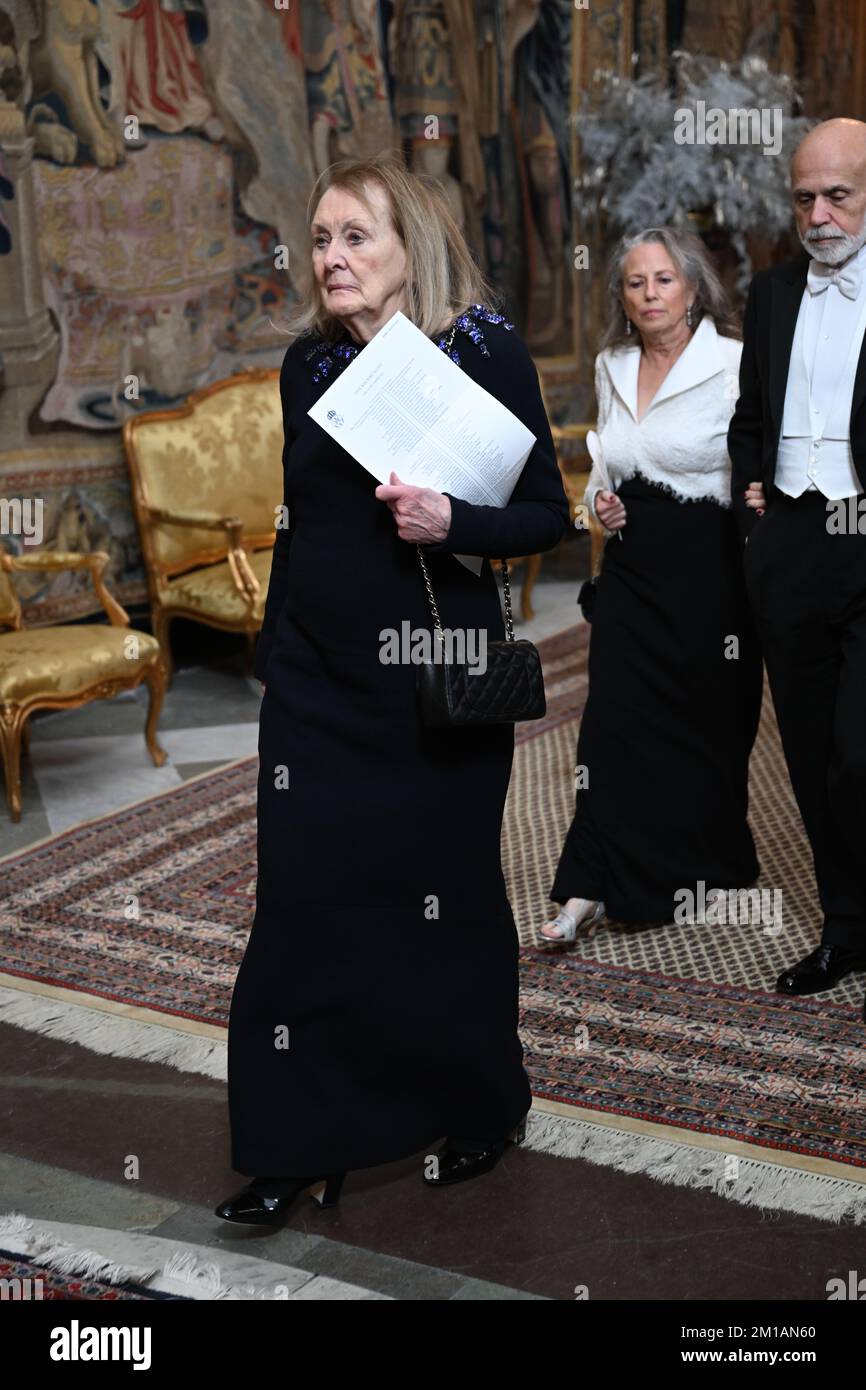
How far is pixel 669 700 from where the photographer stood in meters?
4.80

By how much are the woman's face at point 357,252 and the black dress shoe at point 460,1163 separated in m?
1.74

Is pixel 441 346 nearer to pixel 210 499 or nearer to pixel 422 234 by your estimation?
pixel 422 234

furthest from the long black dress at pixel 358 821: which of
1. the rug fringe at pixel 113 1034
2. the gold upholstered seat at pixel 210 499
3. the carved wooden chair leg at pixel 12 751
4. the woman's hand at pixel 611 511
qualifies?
the gold upholstered seat at pixel 210 499

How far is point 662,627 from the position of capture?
4770mm

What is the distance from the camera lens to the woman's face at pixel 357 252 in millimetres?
2965

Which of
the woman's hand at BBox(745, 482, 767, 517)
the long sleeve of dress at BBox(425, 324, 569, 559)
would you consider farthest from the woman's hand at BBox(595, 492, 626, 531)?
the long sleeve of dress at BBox(425, 324, 569, 559)

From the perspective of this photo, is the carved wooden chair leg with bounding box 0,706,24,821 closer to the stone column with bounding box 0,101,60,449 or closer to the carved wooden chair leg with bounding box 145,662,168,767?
the carved wooden chair leg with bounding box 145,662,168,767

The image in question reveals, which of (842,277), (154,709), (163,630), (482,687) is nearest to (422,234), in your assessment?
(482,687)

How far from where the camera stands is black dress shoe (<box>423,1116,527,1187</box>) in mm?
3412

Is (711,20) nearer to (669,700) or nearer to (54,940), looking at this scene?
(669,700)

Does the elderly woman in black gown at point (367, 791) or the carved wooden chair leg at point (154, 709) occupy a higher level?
the elderly woman in black gown at point (367, 791)

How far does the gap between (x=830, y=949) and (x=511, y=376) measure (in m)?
2.07

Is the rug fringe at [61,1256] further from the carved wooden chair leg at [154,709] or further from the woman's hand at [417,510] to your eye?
the carved wooden chair leg at [154,709]
